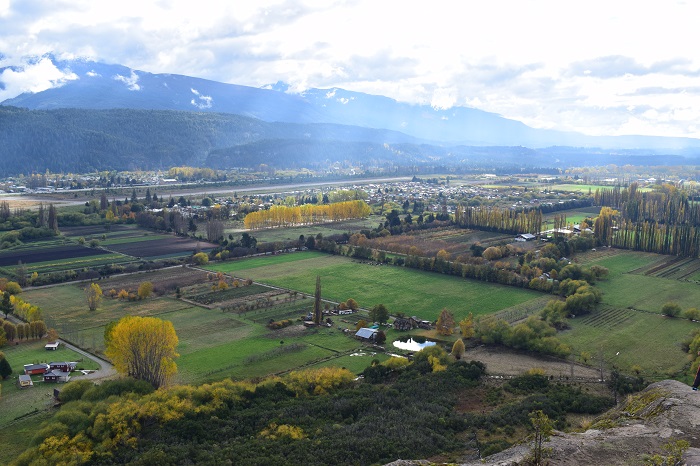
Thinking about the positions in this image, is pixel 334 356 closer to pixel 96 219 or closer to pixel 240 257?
pixel 240 257

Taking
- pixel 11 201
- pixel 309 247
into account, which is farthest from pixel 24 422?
pixel 11 201

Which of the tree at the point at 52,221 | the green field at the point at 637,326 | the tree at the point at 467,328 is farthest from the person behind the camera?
the tree at the point at 52,221

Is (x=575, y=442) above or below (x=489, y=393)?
above

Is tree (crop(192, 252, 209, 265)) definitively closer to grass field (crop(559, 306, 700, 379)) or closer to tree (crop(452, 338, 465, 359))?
tree (crop(452, 338, 465, 359))

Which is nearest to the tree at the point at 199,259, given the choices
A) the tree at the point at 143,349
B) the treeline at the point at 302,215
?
the treeline at the point at 302,215

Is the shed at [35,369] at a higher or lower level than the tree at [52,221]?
lower

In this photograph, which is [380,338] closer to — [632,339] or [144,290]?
[632,339]

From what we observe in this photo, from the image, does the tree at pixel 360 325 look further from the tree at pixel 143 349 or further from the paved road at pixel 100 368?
the paved road at pixel 100 368
